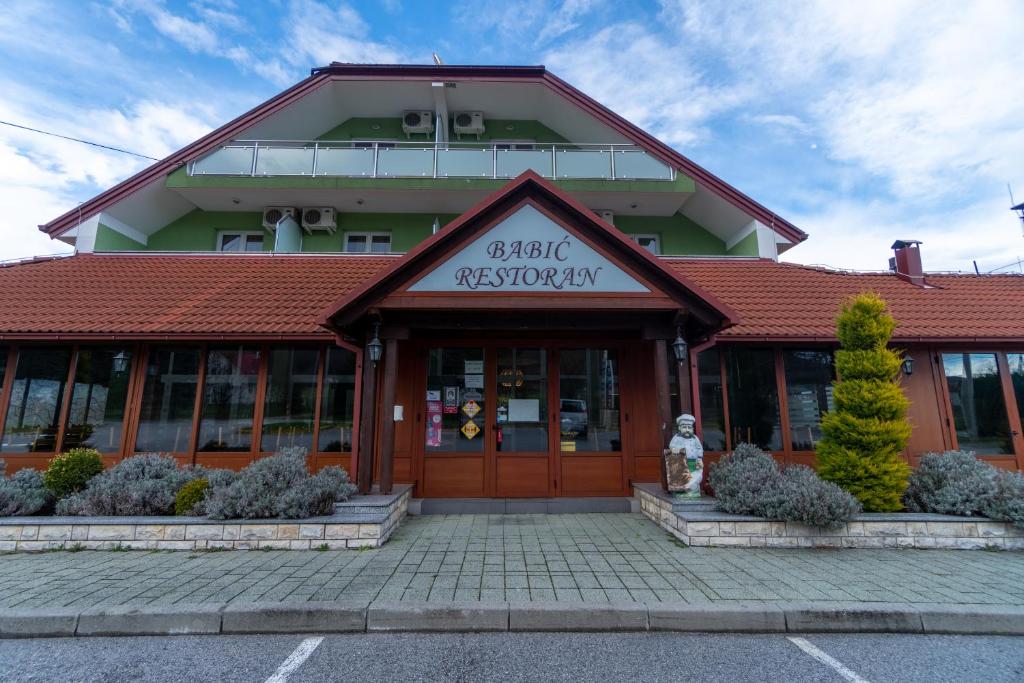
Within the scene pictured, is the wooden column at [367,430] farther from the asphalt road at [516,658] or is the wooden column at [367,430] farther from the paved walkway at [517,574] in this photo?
the asphalt road at [516,658]

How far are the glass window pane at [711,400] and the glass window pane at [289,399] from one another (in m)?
6.97

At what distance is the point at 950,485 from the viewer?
621cm

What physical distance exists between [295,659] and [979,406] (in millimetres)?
11413

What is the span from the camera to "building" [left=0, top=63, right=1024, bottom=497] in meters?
6.62

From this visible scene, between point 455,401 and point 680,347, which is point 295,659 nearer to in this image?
point 455,401

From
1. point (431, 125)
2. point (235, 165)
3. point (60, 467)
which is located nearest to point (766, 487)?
point (60, 467)

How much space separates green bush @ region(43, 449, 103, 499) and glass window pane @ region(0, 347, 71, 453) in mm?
1655

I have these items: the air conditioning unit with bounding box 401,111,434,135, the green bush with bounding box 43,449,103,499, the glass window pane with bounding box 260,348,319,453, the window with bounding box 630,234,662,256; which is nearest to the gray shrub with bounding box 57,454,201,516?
the green bush with bounding box 43,449,103,499

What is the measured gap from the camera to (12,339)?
24.3 ft

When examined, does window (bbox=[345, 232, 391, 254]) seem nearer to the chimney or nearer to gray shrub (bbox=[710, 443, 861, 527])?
gray shrub (bbox=[710, 443, 861, 527])

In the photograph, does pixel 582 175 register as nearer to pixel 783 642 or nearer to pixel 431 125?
pixel 431 125

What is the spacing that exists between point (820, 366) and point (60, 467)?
41.3 ft

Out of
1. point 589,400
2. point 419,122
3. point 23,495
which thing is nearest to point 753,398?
point 589,400

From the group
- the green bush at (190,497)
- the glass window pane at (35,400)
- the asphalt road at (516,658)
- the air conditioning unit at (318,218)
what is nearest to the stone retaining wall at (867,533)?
the asphalt road at (516,658)
